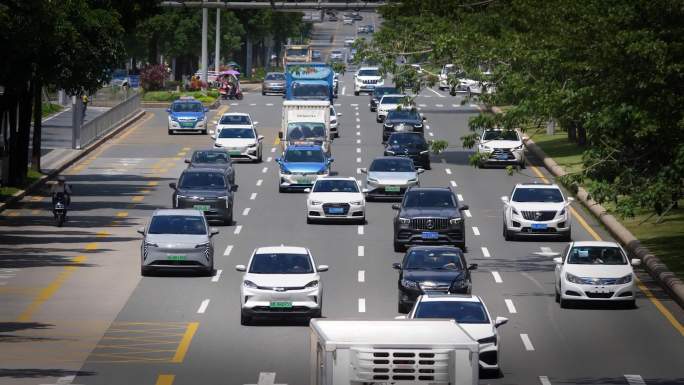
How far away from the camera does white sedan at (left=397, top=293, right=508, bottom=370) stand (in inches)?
1098

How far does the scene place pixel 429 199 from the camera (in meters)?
47.4

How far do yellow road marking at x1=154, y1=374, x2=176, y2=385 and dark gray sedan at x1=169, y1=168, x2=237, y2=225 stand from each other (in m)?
21.9

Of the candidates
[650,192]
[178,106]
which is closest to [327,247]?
[650,192]

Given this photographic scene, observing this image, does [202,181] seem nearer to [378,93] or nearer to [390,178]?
[390,178]

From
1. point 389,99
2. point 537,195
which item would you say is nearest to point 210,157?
point 537,195

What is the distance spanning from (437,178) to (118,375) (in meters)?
37.4

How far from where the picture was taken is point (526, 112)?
39938 mm

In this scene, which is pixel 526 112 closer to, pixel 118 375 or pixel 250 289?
pixel 250 289

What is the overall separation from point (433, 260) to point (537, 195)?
44.9 ft

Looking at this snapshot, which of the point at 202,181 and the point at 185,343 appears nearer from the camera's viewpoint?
the point at 185,343

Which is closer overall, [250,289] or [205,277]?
[250,289]

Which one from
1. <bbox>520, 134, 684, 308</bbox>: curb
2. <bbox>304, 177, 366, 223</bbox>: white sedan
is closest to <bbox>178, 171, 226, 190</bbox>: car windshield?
<bbox>304, 177, 366, 223</bbox>: white sedan

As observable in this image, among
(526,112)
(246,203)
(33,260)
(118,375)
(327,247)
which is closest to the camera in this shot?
(118,375)

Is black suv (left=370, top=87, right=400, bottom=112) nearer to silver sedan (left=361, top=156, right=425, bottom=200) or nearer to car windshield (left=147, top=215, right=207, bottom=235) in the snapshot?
silver sedan (left=361, top=156, right=425, bottom=200)
